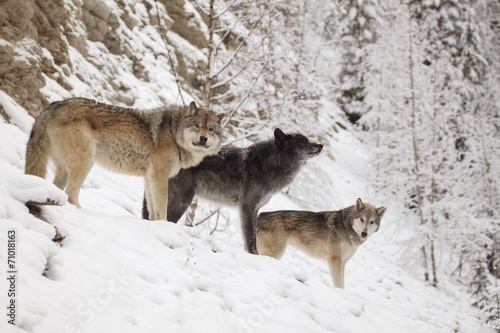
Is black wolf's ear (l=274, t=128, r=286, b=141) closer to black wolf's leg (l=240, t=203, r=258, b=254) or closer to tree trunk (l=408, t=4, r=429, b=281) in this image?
black wolf's leg (l=240, t=203, r=258, b=254)

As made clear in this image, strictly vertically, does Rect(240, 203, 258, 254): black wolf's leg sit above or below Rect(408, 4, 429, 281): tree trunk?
below

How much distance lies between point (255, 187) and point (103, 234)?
335cm

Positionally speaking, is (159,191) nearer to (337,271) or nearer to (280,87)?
(337,271)

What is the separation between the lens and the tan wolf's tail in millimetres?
4355

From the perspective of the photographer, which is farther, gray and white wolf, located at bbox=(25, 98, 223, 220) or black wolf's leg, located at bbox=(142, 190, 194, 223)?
black wolf's leg, located at bbox=(142, 190, 194, 223)

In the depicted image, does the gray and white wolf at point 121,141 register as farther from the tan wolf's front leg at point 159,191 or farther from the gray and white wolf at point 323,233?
the gray and white wolf at point 323,233

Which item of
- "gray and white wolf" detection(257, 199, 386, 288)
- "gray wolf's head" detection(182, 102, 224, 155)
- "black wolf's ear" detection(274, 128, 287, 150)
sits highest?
"black wolf's ear" detection(274, 128, 287, 150)

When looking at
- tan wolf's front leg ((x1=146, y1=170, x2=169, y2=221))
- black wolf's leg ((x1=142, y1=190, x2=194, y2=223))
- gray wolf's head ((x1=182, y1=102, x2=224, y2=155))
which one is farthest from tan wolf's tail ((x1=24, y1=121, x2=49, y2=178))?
black wolf's leg ((x1=142, y1=190, x2=194, y2=223))

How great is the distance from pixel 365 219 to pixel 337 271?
1.13 meters

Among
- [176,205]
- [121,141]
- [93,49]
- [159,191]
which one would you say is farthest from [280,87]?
→ [121,141]

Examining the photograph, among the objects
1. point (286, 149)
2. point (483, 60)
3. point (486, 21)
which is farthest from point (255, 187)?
point (486, 21)

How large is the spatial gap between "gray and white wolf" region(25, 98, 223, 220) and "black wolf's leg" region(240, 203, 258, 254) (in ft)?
4.33

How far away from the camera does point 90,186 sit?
284 inches

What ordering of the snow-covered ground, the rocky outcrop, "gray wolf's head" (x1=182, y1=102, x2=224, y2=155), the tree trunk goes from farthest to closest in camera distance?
the tree trunk
the rocky outcrop
"gray wolf's head" (x1=182, y1=102, x2=224, y2=155)
the snow-covered ground
